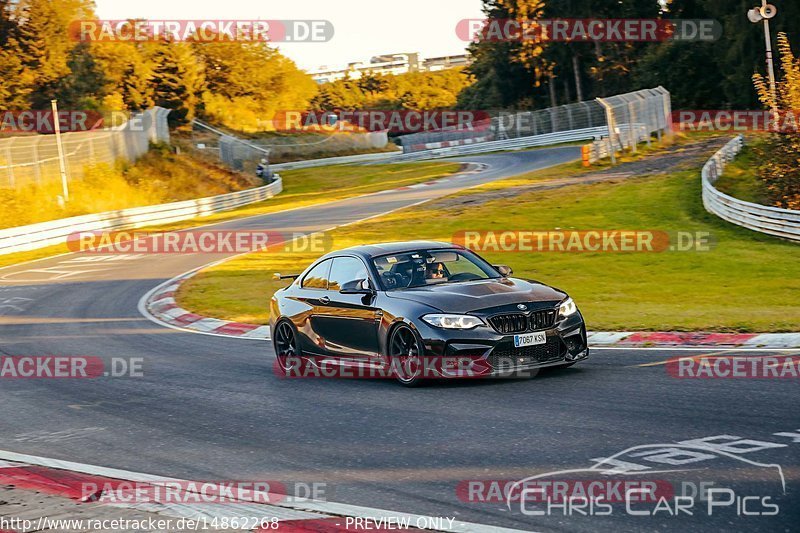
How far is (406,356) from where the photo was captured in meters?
10.5

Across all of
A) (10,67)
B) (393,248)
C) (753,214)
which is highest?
(10,67)

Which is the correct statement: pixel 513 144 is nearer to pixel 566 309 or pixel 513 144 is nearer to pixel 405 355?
pixel 566 309

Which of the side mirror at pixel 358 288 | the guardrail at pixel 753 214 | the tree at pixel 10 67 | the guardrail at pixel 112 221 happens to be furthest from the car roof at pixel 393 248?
the tree at pixel 10 67

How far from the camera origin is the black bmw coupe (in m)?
9.98

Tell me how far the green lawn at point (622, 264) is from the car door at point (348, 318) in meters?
4.33

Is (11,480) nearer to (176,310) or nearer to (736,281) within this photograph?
(176,310)

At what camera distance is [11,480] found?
7.64m

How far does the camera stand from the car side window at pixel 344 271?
11547 mm

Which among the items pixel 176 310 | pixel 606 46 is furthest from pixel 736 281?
pixel 606 46

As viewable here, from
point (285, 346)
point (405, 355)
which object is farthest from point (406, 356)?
point (285, 346)

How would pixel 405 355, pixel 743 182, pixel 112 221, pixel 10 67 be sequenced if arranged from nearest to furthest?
pixel 405 355
pixel 743 182
pixel 112 221
pixel 10 67

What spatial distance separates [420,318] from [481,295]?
70cm

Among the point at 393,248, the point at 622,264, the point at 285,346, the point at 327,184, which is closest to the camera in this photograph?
the point at 393,248

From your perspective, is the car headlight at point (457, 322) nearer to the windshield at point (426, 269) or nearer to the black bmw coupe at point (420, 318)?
the black bmw coupe at point (420, 318)
